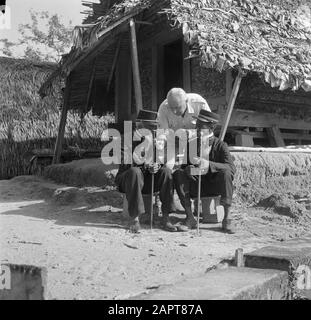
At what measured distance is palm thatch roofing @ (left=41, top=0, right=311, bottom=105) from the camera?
21.9 ft

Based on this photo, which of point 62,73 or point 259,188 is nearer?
point 259,188

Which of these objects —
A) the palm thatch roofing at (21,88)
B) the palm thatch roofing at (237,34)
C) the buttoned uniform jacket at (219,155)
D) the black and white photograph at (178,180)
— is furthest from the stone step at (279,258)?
the palm thatch roofing at (21,88)

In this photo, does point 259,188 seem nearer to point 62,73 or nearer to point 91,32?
point 91,32

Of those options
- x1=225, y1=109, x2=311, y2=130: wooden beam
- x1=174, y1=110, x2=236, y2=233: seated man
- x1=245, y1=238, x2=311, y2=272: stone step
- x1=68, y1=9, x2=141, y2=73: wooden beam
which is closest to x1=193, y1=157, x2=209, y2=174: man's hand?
x1=174, y1=110, x2=236, y2=233: seated man

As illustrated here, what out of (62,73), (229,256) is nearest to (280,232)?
(229,256)

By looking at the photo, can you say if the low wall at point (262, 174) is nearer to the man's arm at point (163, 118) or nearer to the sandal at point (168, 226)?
the man's arm at point (163, 118)

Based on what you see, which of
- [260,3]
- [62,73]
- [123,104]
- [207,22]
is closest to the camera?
[207,22]

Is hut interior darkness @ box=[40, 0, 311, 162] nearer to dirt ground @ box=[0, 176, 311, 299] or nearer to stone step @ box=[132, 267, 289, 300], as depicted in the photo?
dirt ground @ box=[0, 176, 311, 299]

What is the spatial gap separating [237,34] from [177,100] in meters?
2.06

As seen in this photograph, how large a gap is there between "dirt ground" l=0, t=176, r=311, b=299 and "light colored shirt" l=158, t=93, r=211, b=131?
1.10 metres

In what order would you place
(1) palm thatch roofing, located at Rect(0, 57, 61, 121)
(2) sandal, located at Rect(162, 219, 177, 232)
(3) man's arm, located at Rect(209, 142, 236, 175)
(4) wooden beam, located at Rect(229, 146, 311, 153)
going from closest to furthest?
(2) sandal, located at Rect(162, 219, 177, 232), (3) man's arm, located at Rect(209, 142, 236, 175), (4) wooden beam, located at Rect(229, 146, 311, 153), (1) palm thatch roofing, located at Rect(0, 57, 61, 121)

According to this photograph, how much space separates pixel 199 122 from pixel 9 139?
8.38m

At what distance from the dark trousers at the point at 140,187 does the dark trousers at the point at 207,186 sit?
4.3 inches
